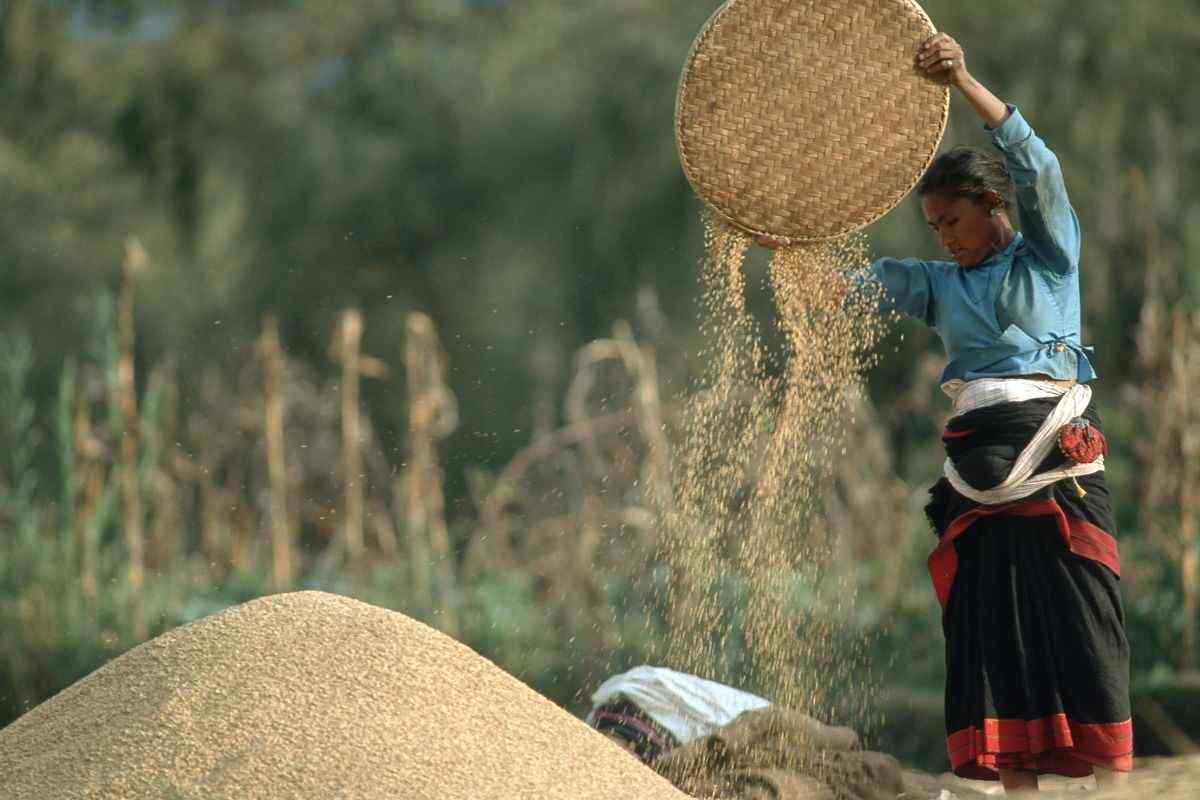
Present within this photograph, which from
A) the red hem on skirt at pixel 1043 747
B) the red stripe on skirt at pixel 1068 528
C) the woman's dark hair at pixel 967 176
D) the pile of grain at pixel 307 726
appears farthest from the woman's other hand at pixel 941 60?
the pile of grain at pixel 307 726

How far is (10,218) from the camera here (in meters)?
11.4

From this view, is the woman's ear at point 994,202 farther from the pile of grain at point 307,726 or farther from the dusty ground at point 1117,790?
the pile of grain at point 307,726

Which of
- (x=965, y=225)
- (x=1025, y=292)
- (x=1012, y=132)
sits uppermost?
(x=1012, y=132)

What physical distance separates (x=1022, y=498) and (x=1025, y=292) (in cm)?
41

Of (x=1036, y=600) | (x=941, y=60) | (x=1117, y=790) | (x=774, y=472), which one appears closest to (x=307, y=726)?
(x=774, y=472)

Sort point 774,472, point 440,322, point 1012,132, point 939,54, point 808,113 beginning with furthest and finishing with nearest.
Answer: point 440,322 < point 774,472 < point 808,113 < point 939,54 < point 1012,132

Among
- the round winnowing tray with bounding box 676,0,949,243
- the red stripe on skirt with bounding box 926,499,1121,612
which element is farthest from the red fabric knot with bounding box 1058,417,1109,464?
the round winnowing tray with bounding box 676,0,949,243

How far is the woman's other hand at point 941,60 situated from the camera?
11.6 ft

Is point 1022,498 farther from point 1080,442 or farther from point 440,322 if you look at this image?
point 440,322

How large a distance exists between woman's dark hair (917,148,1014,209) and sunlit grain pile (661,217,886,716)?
12.5 inches

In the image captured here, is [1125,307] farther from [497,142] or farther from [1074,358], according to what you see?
[497,142]

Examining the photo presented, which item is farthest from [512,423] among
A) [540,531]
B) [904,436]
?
[540,531]

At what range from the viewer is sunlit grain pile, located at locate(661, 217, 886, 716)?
154 inches

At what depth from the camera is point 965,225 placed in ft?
11.5
